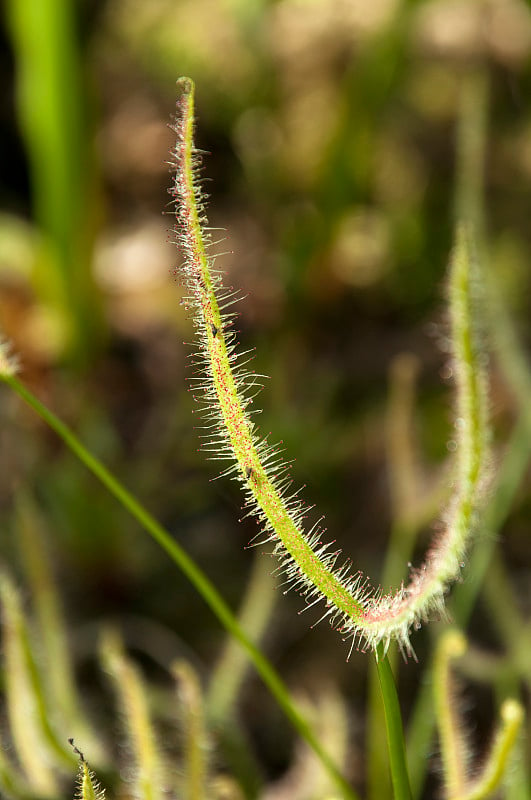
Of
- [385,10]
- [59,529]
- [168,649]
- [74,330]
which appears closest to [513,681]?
[168,649]

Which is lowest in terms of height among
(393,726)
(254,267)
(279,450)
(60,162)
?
(393,726)

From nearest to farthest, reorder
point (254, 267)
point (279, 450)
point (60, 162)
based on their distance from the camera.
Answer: point (279, 450)
point (60, 162)
point (254, 267)

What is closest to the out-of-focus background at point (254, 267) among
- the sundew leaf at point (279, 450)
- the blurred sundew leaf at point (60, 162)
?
the blurred sundew leaf at point (60, 162)

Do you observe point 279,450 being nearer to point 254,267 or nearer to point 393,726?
point 393,726

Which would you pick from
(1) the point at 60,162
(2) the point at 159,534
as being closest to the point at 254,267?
(1) the point at 60,162

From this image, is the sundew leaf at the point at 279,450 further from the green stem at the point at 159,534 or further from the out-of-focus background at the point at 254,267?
the out-of-focus background at the point at 254,267

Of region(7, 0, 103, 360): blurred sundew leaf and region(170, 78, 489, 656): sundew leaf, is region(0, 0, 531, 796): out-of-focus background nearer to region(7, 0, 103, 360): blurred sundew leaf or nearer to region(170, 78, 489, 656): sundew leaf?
region(7, 0, 103, 360): blurred sundew leaf

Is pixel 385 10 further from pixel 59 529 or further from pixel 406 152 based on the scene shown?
pixel 59 529
